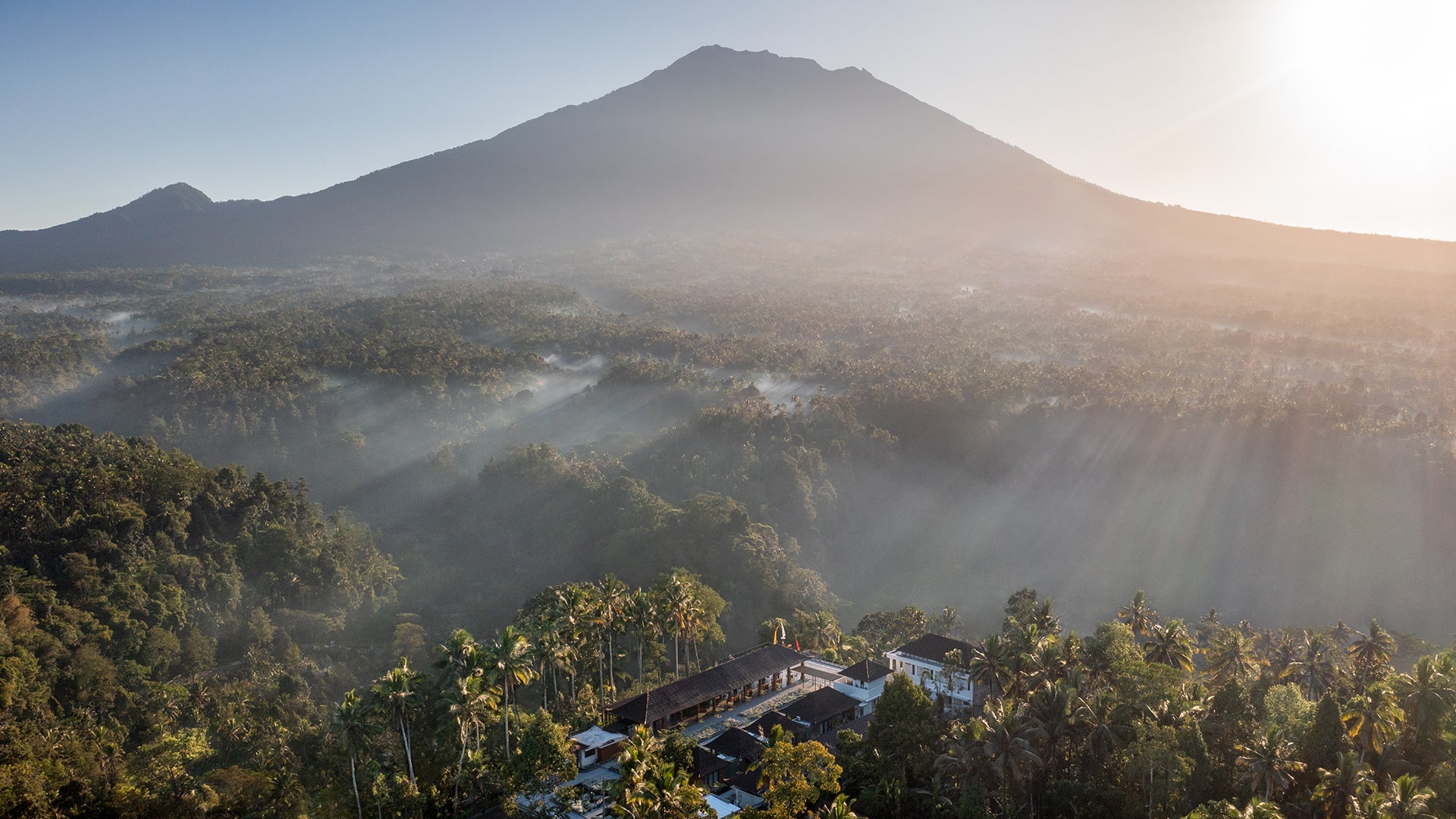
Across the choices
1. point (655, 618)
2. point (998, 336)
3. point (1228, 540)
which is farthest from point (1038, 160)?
point (655, 618)

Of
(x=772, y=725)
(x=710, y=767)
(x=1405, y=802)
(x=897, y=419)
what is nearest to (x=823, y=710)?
(x=772, y=725)

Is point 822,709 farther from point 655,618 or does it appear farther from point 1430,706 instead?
point 1430,706

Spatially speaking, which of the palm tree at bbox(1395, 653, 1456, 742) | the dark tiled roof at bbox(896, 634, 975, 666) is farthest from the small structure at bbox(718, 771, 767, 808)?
the palm tree at bbox(1395, 653, 1456, 742)

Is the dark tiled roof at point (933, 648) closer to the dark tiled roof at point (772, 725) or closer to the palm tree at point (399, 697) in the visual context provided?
the dark tiled roof at point (772, 725)

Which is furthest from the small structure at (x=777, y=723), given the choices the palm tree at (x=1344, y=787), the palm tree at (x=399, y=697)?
the palm tree at (x=1344, y=787)

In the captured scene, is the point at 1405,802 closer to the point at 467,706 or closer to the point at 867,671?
the point at 867,671

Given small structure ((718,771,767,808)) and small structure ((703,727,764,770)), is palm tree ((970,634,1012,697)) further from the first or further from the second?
small structure ((718,771,767,808))
